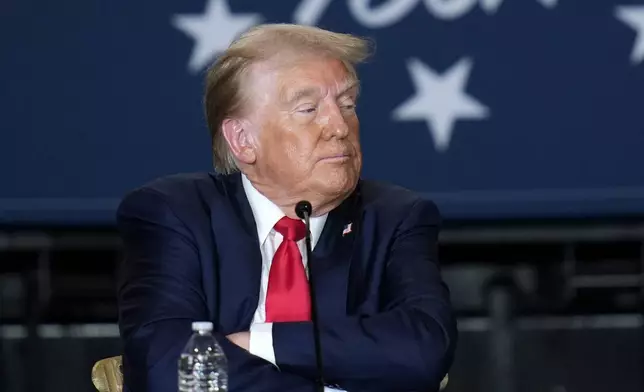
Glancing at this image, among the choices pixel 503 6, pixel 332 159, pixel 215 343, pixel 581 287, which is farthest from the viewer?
pixel 581 287

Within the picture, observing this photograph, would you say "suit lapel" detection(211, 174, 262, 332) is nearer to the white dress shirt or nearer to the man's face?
the white dress shirt

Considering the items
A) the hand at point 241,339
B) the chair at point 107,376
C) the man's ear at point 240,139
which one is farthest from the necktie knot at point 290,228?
the chair at point 107,376

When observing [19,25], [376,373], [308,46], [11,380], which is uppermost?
[19,25]

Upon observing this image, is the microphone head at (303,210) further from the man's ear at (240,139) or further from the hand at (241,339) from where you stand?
the man's ear at (240,139)

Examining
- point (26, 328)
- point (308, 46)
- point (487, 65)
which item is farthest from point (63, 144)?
point (308, 46)

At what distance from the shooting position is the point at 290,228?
264 cm

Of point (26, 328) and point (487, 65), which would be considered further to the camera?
point (26, 328)

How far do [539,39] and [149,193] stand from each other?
2.48 meters

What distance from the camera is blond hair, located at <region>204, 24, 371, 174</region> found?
103 inches

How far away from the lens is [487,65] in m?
4.83

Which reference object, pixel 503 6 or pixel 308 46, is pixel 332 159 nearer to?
pixel 308 46

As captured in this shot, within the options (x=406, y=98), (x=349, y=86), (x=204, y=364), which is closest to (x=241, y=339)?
(x=204, y=364)

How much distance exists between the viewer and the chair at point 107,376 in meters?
2.64

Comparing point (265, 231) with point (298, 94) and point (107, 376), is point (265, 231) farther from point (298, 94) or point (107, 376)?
point (107, 376)
